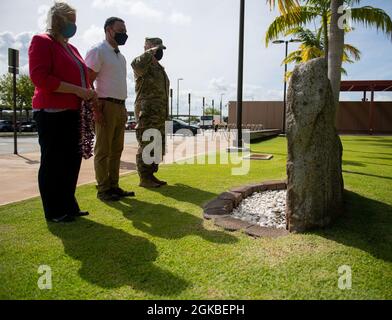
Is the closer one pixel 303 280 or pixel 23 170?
pixel 303 280

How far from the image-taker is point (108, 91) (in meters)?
4.34

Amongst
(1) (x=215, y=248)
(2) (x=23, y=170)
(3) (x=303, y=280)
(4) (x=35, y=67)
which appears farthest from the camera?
(2) (x=23, y=170)

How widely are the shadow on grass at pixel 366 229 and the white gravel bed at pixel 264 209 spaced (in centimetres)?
65

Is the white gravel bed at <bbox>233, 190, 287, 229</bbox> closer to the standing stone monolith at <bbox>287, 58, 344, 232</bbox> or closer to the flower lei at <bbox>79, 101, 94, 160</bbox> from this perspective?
the standing stone monolith at <bbox>287, 58, 344, 232</bbox>

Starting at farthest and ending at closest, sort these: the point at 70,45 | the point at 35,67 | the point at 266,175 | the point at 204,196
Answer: the point at 266,175 → the point at 204,196 → the point at 70,45 → the point at 35,67

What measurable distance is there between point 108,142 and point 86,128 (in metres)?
0.79

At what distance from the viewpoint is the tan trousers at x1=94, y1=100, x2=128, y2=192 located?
4316mm

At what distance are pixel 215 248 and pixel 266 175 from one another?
3.69 meters

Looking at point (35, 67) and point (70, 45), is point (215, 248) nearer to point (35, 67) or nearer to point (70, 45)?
point (35, 67)

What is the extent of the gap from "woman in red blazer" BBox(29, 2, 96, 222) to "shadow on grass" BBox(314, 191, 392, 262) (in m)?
2.44

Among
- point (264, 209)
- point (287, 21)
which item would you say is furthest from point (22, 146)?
point (264, 209)
